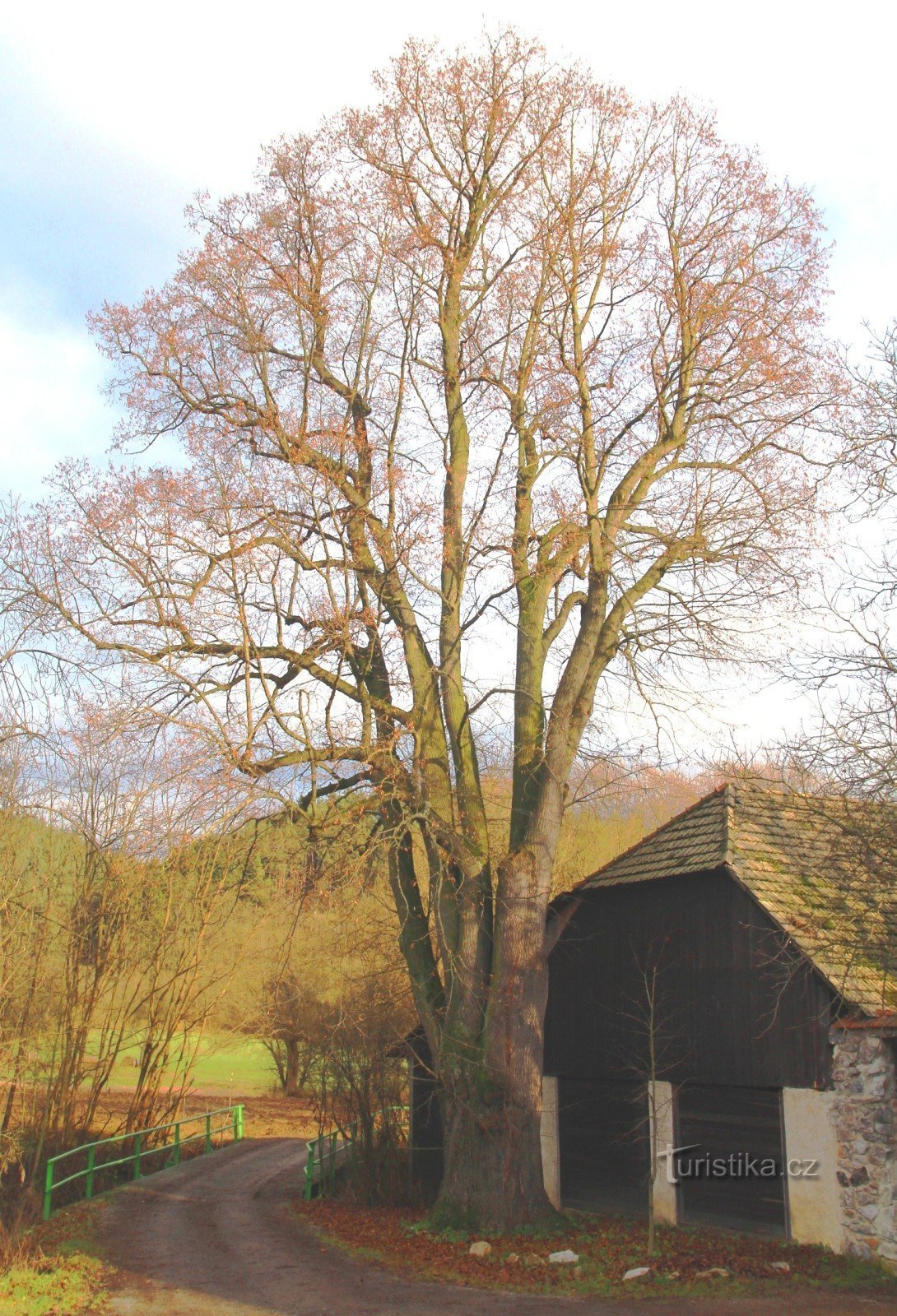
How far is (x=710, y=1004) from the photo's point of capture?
1402 cm

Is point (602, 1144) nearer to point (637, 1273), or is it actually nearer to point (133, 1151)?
point (637, 1273)

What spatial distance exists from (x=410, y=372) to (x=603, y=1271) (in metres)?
11.5

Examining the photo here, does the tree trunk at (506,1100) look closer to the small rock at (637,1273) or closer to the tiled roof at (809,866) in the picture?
the small rock at (637,1273)

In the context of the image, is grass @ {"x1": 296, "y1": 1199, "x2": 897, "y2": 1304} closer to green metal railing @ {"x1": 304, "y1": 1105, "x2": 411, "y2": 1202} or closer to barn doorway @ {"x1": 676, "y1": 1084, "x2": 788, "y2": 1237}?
barn doorway @ {"x1": 676, "y1": 1084, "x2": 788, "y2": 1237}

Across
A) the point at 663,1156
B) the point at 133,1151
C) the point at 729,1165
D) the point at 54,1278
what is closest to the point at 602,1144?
the point at 663,1156

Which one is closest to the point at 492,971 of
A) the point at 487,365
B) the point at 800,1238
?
the point at 800,1238

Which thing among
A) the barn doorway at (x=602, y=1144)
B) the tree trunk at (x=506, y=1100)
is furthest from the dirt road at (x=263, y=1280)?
the barn doorway at (x=602, y=1144)

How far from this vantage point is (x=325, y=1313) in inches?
423

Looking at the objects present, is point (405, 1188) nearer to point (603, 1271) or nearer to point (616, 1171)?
point (616, 1171)

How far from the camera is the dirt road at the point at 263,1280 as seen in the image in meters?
10.6

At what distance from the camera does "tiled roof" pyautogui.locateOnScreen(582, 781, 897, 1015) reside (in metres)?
11.4

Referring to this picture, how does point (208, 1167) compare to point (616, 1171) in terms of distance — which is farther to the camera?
point (208, 1167)

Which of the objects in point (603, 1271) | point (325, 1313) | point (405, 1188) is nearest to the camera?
point (325, 1313)

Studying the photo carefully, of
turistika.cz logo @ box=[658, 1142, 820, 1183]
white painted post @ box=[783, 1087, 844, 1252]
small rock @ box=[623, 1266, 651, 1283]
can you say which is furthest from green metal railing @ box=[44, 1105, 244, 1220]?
white painted post @ box=[783, 1087, 844, 1252]
